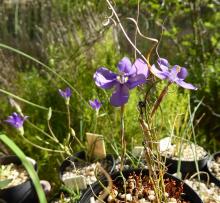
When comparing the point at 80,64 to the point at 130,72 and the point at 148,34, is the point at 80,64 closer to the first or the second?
the point at 148,34

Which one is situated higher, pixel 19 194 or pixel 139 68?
pixel 139 68

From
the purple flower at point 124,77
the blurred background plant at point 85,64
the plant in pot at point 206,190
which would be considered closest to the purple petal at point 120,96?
the purple flower at point 124,77

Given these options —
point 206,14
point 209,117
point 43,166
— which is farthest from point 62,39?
point 206,14

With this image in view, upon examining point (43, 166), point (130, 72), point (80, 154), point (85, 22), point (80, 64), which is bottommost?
point (43, 166)

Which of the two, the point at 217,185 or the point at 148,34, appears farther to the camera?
the point at 148,34

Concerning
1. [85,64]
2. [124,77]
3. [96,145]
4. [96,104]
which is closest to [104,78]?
[124,77]

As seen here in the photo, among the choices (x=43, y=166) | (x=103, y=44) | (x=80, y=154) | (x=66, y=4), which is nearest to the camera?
(x=80, y=154)

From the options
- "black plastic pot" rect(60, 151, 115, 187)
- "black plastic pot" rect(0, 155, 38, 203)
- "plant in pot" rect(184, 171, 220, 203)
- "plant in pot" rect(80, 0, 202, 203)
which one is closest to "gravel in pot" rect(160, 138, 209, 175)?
"plant in pot" rect(184, 171, 220, 203)

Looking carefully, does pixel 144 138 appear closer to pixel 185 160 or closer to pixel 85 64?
pixel 185 160
